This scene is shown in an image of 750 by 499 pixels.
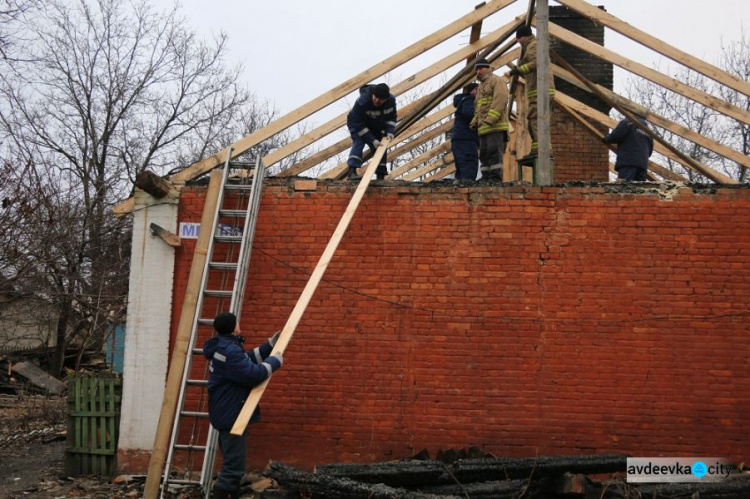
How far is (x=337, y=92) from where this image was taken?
27.9ft

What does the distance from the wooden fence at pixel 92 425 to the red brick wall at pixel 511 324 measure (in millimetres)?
1732

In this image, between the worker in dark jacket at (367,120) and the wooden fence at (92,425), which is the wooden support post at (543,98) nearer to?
the worker in dark jacket at (367,120)

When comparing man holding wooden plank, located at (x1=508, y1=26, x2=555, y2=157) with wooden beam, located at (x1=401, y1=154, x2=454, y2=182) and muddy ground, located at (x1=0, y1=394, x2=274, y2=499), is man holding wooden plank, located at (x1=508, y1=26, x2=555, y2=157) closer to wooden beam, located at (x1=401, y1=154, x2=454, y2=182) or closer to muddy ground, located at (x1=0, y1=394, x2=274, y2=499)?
wooden beam, located at (x1=401, y1=154, x2=454, y2=182)

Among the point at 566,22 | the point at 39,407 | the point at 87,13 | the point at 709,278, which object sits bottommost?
the point at 39,407

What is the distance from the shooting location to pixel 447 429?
7703mm

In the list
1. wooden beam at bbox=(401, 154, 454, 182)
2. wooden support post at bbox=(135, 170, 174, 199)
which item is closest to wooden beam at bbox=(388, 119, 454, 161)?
wooden beam at bbox=(401, 154, 454, 182)

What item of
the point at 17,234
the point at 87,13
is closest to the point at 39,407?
the point at 17,234

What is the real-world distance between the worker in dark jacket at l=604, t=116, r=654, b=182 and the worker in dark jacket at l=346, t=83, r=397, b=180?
2.94 meters

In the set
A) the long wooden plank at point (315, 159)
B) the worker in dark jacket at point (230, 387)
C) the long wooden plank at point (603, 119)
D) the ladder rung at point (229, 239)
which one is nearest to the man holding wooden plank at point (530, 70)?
the long wooden plank at point (603, 119)

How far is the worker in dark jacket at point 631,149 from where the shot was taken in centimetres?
941

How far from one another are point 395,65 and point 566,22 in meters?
6.96

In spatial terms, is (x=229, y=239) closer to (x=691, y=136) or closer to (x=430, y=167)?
(x=691, y=136)

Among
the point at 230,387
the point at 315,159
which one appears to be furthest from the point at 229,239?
the point at 230,387

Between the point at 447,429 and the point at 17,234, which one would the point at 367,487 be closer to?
the point at 447,429
